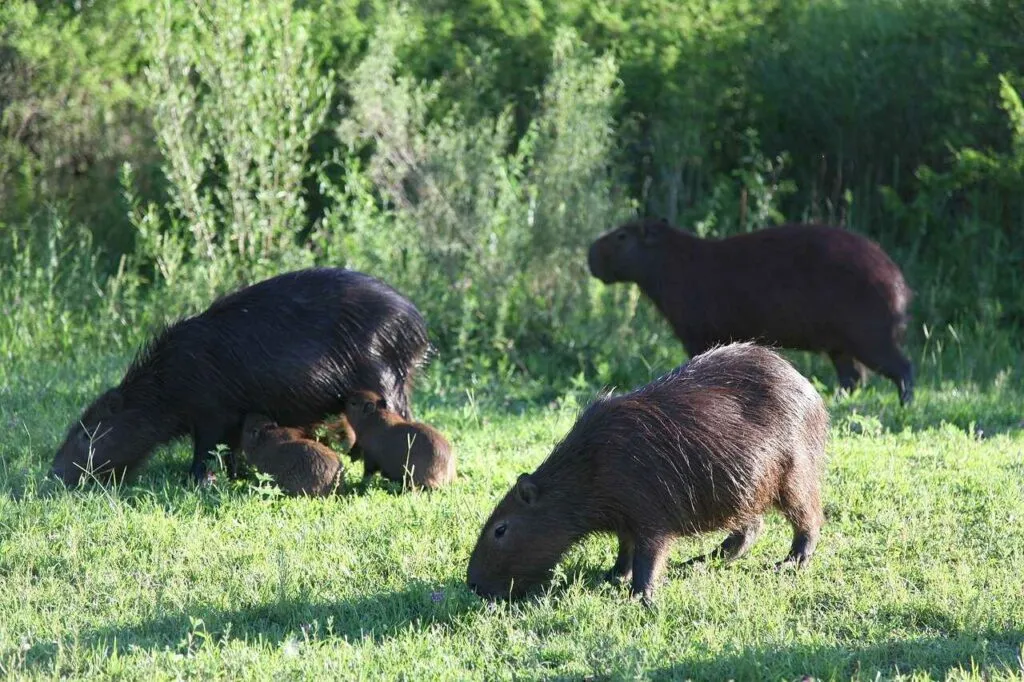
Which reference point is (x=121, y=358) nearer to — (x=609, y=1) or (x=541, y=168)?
(x=541, y=168)

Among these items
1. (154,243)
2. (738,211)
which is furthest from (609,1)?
(154,243)

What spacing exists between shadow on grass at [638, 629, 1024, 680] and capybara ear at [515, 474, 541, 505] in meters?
0.94

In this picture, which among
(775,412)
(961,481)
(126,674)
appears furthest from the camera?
(961,481)

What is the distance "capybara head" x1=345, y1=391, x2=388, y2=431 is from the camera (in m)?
6.50

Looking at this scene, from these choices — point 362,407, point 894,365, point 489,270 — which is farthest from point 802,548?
point 489,270

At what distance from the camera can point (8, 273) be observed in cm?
1084

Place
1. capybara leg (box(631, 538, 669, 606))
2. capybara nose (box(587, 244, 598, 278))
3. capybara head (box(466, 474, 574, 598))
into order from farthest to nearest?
capybara nose (box(587, 244, 598, 278))
capybara head (box(466, 474, 574, 598))
capybara leg (box(631, 538, 669, 606))

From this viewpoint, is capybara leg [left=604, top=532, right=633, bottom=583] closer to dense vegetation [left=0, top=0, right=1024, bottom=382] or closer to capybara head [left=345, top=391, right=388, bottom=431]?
capybara head [left=345, top=391, right=388, bottom=431]

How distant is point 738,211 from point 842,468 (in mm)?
5623

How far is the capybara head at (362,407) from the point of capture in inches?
256

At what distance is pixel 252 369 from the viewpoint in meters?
6.74

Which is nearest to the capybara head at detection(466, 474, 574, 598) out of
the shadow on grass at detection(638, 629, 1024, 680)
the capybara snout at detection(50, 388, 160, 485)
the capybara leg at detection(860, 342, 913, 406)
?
the shadow on grass at detection(638, 629, 1024, 680)

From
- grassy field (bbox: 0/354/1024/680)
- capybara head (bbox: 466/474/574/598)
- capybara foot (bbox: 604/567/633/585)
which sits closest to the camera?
grassy field (bbox: 0/354/1024/680)

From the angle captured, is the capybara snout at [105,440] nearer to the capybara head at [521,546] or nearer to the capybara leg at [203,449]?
the capybara leg at [203,449]
